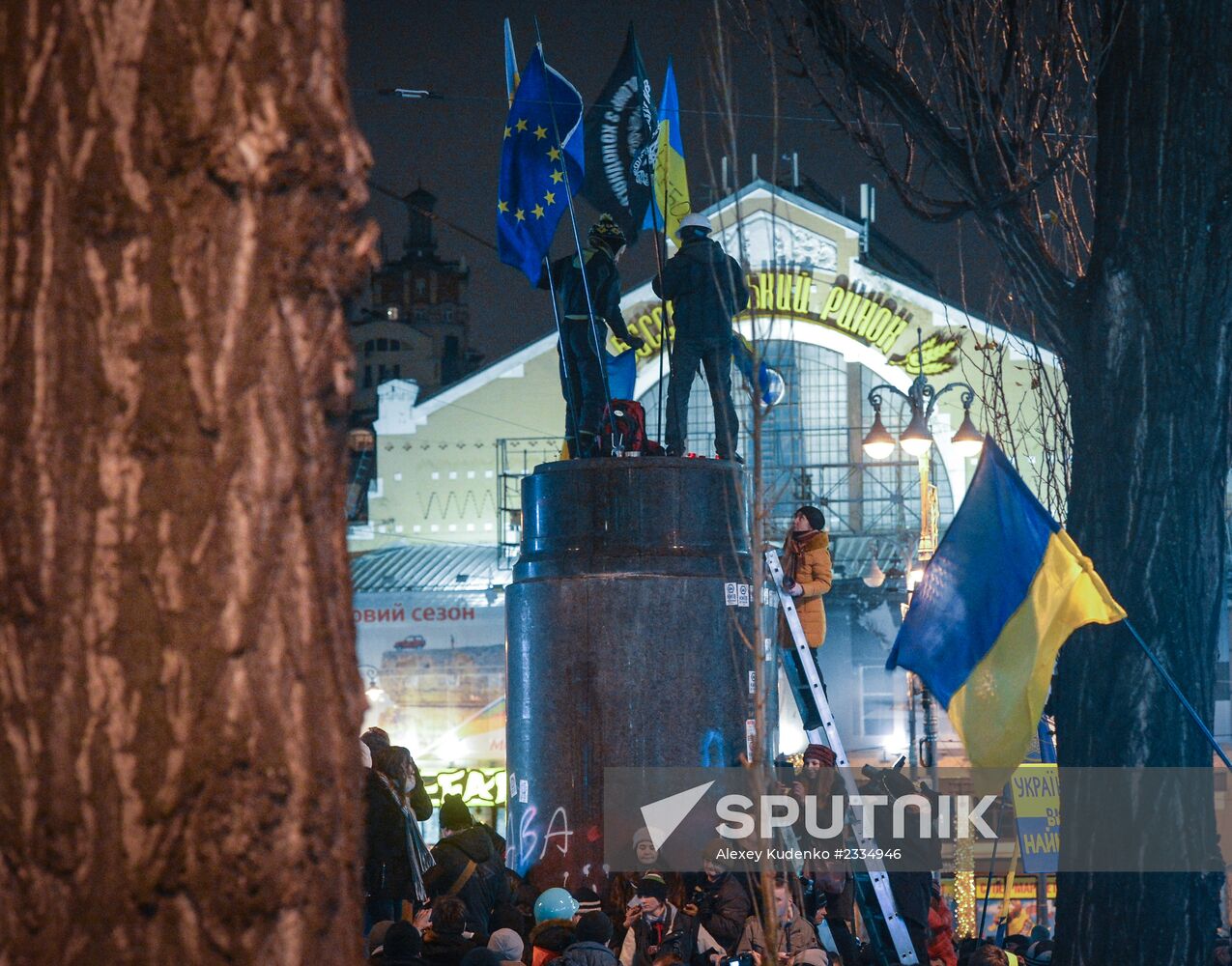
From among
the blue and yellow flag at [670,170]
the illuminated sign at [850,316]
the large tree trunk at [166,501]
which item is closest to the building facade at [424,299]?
the illuminated sign at [850,316]

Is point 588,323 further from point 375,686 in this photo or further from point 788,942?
point 375,686

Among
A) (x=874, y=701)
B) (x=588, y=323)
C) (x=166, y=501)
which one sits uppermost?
(x=588, y=323)

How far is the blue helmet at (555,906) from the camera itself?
862 centimetres

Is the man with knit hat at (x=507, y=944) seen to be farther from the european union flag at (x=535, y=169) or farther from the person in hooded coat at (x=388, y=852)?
the european union flag at (x=535, y=169)

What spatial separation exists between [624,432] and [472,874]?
385 centimetres

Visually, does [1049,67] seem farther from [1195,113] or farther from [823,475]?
[823,475]

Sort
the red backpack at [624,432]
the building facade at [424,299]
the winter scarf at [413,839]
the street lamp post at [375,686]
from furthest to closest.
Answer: the building facade at [424,299]
the street lamp post at [375,686]
the red backpack at [624,432]
the winter scarf at [413,839]

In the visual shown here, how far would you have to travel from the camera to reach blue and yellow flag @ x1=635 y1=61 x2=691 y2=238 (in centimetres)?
1470

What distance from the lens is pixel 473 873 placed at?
8.42 m

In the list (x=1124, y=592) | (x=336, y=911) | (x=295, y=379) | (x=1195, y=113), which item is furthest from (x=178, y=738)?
(x=1195, y=113)

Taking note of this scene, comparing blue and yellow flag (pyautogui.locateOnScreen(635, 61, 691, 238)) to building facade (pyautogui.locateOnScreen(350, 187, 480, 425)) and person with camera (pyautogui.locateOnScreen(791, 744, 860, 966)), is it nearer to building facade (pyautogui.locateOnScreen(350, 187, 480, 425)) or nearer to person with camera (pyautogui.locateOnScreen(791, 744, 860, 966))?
person with camera (pyautogui.locateOnScreen(791, 744, 860, 966))

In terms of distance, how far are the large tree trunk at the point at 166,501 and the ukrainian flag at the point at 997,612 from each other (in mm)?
5192

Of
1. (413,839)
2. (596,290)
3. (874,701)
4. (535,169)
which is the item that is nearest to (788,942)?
(413,839)

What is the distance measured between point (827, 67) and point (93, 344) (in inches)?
249
